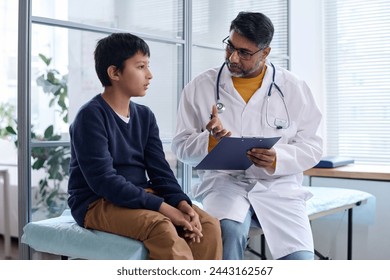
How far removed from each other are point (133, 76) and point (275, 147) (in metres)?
0.53

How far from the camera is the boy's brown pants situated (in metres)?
1.38

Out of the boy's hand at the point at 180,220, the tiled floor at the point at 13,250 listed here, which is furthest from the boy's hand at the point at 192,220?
the tiled floor at the point at 13,250

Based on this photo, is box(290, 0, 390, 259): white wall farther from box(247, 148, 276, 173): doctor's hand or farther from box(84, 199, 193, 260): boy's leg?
box(84, 199, 193, 260): boy's leg

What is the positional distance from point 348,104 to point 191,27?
1449 millimetres

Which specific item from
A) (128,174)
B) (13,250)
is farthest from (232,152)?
(13,250)

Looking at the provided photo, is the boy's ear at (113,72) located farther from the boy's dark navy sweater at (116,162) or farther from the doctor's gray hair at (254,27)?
the doctor's gray hair at (254,27)

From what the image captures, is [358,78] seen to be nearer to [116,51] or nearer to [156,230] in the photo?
[116,51]

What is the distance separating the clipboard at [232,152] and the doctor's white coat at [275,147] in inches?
3.4

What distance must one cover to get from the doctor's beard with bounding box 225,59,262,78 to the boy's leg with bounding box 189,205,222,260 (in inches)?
22.3

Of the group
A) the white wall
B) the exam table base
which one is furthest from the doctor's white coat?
the white wall

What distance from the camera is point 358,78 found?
346 centimetres

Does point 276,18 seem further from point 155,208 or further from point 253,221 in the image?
point 155,208
